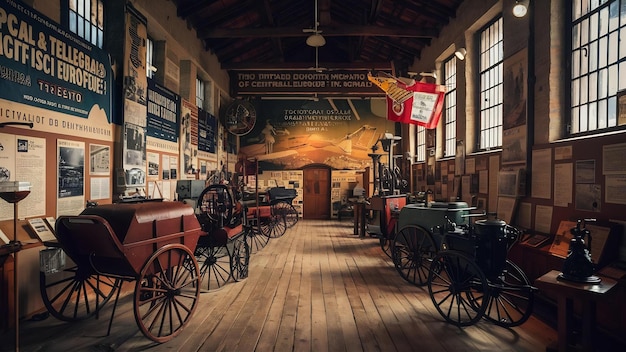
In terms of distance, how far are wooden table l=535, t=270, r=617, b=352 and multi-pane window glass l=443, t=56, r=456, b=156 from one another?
535cm

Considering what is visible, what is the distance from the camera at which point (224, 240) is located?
449 cm

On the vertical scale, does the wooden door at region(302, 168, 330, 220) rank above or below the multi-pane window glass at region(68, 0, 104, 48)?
below

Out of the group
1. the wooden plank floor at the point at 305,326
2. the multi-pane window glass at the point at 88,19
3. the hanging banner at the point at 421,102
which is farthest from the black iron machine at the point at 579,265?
the multi-pane window glass at the point at 88,19

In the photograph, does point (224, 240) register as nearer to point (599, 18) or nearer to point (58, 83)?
point (58, 83)

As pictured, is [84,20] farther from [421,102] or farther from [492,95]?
[492,95]

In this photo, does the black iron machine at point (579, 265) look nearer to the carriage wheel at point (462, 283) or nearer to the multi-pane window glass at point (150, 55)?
the carriage wheel at point (462, 283)

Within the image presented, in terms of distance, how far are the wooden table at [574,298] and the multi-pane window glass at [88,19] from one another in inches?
223

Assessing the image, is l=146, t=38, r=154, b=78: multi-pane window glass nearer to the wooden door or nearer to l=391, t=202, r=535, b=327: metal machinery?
l=391, t=202, r=535, b=327: metal machinery

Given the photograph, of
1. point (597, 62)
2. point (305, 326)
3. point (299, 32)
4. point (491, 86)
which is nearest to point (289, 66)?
point (299, 32)

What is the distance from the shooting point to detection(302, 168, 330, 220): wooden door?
1365 centimetres

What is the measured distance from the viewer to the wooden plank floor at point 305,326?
120 inches

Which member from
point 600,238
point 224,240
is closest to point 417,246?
point 600,238

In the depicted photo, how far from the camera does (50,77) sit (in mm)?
3719

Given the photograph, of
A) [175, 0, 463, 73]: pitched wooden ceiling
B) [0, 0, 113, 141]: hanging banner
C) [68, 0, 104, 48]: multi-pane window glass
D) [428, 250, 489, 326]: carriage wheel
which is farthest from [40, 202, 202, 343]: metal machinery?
[175, 0, 463, 73]: pitched wooden ceiling
